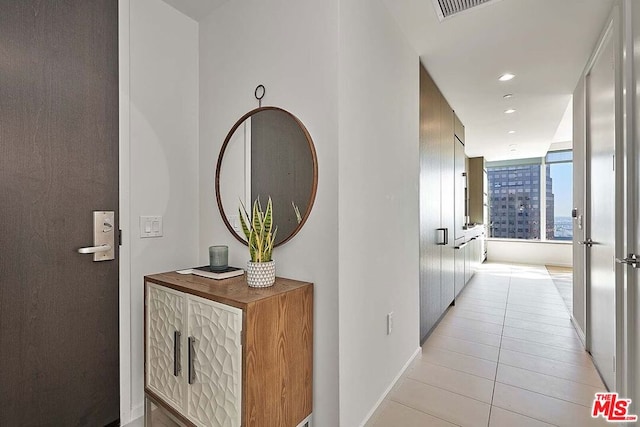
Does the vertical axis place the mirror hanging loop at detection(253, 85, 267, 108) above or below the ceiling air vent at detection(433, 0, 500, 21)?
below

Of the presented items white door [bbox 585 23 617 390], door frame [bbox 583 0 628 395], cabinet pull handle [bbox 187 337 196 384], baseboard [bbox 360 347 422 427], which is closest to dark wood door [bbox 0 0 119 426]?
cabinet pull handle [bbox 187 337 196 384]

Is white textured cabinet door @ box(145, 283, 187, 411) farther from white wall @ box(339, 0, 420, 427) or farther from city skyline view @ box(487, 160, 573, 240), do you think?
city skyline view @ box(487, 160, 573, 240)

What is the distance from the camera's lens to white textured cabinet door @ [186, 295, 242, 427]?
118cm

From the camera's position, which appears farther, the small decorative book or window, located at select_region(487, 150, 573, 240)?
window, located at select_region(487, 150, 573, 240)

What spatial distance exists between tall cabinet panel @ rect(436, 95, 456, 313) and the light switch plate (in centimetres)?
253

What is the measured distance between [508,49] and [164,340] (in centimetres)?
301

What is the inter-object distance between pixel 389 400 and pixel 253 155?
1.65 meters

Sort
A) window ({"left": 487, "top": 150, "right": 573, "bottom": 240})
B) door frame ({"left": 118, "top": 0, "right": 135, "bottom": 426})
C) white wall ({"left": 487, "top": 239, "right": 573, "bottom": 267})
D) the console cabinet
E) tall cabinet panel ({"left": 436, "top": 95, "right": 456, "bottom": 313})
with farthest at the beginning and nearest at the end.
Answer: window ({"left": 487, "top": 150, "right": 573, "bottom": 240})
white wall ({"left": 487, "top": 239, "right": 573, "bottom": 267})
tall cabinet panel ({"left": 436, "top": 95, "right": 456, "bottom": 313})
door frame ({"left": 118, "top": 0, "right": 135, "bottom": 426})
the console cabinet

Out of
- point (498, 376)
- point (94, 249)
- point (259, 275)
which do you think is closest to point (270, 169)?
point (259, 275)

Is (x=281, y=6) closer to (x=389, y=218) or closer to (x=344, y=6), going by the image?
(x=344, y=6)

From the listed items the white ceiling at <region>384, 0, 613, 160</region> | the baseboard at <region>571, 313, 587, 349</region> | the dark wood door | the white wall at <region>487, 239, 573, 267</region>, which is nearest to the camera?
the dark wood door

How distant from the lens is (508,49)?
92.2 inches

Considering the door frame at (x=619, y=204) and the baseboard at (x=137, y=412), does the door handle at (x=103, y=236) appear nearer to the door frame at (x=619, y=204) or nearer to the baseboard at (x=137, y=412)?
the baseboard at (x=137, y=412)

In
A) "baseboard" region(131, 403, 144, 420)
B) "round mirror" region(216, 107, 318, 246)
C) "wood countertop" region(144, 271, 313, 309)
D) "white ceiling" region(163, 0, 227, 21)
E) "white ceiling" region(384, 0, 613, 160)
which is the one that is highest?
"white ceiling" region(384, 0, 613, 160)
